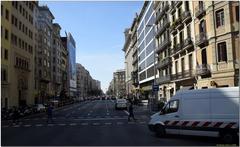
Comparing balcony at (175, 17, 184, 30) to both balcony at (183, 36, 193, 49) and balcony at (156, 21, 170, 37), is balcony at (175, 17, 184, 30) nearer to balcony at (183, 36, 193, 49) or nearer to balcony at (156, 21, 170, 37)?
balcony at (183, 36, 193, 49)

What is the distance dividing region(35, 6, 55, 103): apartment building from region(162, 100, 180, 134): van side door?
65057 mm

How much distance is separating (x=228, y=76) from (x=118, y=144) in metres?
21.1

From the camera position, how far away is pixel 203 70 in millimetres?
38062

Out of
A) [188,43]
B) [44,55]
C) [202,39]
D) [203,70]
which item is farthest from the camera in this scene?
[44,55]

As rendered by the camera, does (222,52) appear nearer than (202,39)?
Yes

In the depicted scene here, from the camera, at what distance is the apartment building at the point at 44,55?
8912 centimetres

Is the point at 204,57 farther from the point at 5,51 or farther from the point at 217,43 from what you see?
the point at 5,51

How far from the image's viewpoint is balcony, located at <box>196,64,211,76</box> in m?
37.4

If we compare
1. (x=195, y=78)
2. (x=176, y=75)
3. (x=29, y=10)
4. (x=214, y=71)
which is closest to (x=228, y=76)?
(x=214, y=71)

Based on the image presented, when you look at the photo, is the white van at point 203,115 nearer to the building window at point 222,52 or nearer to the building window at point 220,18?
the building window at point 222,52

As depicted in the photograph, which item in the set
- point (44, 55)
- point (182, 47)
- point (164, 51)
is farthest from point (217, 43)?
point (44, 55)

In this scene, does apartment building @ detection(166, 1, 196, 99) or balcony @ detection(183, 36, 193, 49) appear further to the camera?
apartment building @ detection(166, 1, 196, 99)

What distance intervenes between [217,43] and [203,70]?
12.5 feet

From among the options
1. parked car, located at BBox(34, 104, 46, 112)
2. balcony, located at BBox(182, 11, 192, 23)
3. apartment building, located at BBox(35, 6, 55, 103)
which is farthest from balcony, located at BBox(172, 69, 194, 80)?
apartment building, located at BBox(35, 6, 55, 103)
